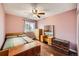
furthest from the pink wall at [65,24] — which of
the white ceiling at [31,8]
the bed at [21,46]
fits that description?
the bed at [21,46]

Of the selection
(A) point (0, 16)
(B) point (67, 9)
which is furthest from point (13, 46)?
(B) point (67, 9)

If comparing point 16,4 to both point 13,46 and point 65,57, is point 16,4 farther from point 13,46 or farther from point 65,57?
point 65,57

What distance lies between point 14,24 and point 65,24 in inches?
37.3

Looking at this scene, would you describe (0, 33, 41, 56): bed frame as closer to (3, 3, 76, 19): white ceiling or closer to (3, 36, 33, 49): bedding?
(3, 36, 33, 49): bedding

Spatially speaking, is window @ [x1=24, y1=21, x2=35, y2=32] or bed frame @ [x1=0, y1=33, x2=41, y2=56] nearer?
bed frame @ [x1=0, y1=33, x2=41, y2=56]

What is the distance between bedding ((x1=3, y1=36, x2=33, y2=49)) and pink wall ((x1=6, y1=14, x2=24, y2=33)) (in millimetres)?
156

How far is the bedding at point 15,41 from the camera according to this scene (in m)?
1.78

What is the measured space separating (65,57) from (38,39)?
60cm

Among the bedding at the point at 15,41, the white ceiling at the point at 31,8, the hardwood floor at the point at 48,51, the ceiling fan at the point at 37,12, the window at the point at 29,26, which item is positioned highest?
the white ceiling at the point at 31,8

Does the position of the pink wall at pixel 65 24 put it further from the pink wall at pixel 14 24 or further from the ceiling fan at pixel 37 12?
the pink wall at pixel 14 24

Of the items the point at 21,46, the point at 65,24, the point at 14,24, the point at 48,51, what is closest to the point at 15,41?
the point at 21,46

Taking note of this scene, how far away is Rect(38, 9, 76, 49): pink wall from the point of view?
5.81ft

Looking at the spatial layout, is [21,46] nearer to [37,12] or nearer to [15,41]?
[15,41]

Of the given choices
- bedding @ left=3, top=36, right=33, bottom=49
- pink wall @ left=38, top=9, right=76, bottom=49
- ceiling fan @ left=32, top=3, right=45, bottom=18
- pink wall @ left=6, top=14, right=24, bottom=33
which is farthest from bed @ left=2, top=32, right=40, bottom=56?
ceiling fan @ left=32, top=3, right=45, bottom=18
